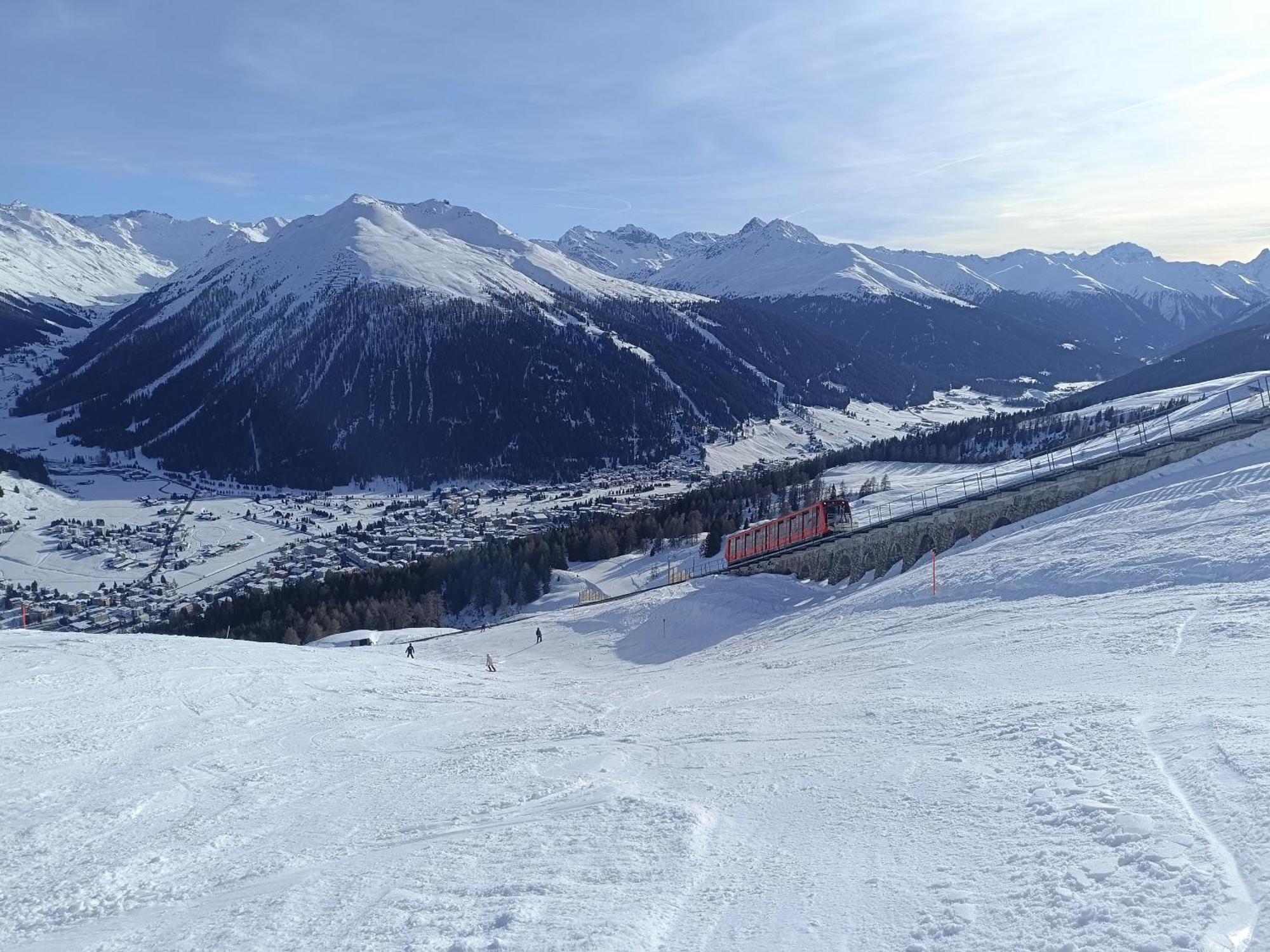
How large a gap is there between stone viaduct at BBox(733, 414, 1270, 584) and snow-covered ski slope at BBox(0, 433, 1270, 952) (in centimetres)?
1478

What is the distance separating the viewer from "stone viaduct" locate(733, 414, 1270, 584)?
39.5 metres

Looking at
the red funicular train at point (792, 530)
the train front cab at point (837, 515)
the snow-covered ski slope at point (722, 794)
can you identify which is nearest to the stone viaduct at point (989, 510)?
the train front cab at point (837, 515)

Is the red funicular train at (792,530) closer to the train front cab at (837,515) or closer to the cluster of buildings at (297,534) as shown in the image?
the train front cab at (837,515)

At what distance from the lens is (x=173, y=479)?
182 metres

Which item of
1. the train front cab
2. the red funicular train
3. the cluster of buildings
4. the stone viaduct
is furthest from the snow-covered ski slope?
the cluster of buildings

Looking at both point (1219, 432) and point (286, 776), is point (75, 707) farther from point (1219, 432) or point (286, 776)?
point (1219, 432)

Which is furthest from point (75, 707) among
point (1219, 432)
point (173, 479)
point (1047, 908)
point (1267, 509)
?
point (173, 479)

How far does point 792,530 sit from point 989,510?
1169 cm

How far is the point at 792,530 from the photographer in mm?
48500

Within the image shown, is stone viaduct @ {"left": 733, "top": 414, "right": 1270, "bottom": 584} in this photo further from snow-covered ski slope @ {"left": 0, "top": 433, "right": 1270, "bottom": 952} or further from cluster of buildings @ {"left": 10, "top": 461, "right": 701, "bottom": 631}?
cluster of buildings @ {"left": 10, "top": 461, "right": 701, "bottom": 631}

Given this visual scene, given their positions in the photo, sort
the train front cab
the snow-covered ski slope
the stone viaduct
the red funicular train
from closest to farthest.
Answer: the snow-covered ski slope → the stone viaduct → the train front cab → the red funicular train

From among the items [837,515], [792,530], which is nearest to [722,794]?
[837,515]

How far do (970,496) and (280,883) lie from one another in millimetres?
40269

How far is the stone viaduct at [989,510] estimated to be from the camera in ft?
130
